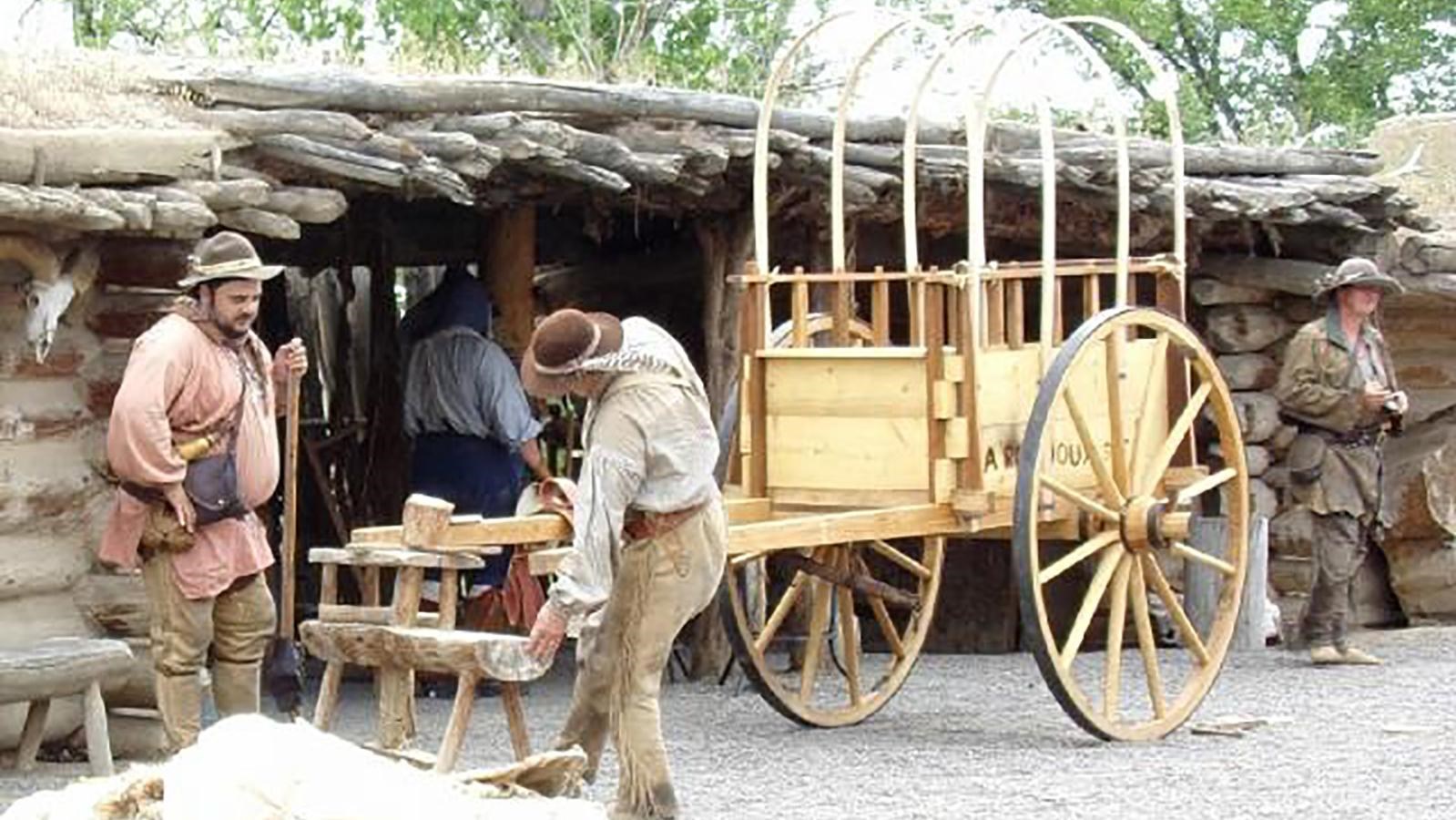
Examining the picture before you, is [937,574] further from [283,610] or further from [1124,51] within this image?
[1124,51]

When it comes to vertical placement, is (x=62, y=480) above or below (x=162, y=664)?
above

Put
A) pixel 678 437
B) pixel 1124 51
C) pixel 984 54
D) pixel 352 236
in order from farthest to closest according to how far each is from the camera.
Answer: pixel 1124 51 → pixel 352 236 → pixel 984 54 → pixel 678 437

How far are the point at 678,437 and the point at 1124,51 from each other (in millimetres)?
24227

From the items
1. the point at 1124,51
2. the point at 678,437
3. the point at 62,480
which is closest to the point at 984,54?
→ the point at 678,437

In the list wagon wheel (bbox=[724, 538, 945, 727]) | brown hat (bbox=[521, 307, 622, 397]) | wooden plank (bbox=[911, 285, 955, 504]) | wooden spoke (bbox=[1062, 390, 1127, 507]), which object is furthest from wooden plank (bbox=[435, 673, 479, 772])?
wooden spoke (bbox=[1062, 390, 1127, 507])

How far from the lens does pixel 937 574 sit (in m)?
10.6

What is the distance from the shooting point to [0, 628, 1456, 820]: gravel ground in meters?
8.44

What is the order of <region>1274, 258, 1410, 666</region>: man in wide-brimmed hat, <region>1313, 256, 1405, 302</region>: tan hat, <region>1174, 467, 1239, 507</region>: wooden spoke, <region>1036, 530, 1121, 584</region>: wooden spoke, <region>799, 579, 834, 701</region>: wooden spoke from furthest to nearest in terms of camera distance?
<region>1274, 258, 1410, 666</region>: man in wide-brimmed hat, <region>1313, 256, 1405, 302</region>: tan hat, <region>799, 579, 834, 701</region>: wooden spoke, <region>1174, 467, 1239, 507</region>: wooden spoke, <region>1036, 530, 1121, 584</region>: wooden spoke

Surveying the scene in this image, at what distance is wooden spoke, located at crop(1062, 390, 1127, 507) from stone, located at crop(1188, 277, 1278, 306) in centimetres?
458

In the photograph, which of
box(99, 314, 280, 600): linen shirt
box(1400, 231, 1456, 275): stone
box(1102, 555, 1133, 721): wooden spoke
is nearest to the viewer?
box(99, 314, 280, 600): linen shirt

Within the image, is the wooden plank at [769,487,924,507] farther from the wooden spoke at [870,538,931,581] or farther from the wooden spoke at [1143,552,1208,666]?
the wooden spoke at [1143,552,1208,666]

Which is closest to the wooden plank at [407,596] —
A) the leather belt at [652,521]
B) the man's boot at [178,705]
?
the leather belt at [652,521]

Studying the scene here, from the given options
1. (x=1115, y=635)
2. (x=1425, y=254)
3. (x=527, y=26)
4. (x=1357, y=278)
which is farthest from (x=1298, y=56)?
(x=1115, y=635)

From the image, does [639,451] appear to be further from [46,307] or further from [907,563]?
[907,563]
